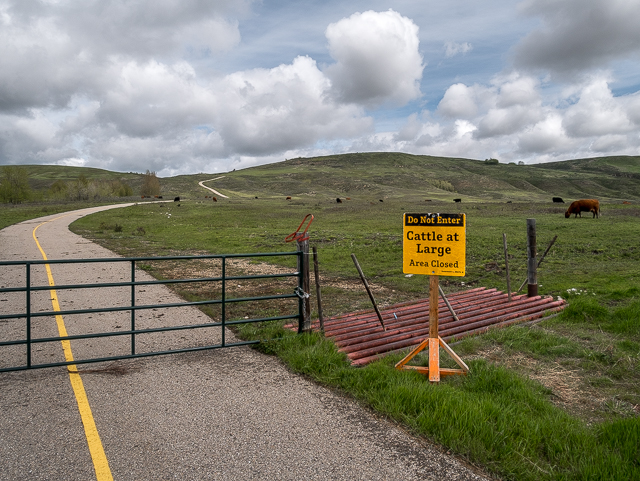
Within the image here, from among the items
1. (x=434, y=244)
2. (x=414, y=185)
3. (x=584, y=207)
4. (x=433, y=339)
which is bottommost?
(x=433, y=339)

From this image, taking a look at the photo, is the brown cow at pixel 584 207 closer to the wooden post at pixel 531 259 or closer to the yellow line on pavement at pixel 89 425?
the wooden post at pixel 531 259

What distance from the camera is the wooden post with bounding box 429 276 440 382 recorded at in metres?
5.29

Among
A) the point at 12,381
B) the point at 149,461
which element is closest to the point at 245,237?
the point at 12,381

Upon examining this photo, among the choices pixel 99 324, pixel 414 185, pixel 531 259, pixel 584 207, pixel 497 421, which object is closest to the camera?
pixel 497 421

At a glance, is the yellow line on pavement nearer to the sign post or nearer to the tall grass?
the tall grass

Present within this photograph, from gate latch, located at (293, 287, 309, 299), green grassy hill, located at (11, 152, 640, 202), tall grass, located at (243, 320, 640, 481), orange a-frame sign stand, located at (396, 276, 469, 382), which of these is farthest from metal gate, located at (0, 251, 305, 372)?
green grassy hill, located at (11, 152, 640, 202)

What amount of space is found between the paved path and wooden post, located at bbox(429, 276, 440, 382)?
1.19 meters

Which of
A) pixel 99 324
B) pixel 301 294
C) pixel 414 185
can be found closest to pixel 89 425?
pixel 301 294

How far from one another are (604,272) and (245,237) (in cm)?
1581

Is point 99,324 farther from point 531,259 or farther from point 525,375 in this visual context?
point 531,259

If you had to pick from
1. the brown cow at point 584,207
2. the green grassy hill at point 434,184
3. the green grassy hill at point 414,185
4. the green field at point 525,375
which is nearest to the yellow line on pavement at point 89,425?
the green field at point 525,375

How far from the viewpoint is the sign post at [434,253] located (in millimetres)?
5316

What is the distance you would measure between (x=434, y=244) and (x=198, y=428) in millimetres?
3266

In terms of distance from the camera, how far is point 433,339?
5.54m
